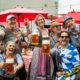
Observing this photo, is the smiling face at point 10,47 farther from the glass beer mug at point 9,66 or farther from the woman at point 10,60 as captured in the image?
the glass beer mug at point 9,66

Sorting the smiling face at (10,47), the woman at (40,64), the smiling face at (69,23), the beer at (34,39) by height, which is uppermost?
the smiling face at (69,23)

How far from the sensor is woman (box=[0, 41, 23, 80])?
5.59m

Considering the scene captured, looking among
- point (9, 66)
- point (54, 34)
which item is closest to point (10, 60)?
point (9, 66)

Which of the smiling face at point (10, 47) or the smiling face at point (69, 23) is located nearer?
the smiling face at point (10, 47)

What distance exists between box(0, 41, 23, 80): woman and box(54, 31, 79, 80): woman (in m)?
0.66

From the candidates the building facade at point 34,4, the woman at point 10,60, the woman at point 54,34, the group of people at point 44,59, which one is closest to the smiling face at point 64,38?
the group of people at point 44,59

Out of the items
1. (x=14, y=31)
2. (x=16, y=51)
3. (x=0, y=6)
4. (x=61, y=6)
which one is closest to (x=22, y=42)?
(x=14, y=31)

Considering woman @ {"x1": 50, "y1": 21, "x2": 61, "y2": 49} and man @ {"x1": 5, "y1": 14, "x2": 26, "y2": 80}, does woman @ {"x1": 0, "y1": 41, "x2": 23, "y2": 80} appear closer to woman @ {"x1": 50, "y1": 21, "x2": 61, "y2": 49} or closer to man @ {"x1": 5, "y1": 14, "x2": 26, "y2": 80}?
man @ {"x1": 5, "y1": 14, "x2": 26, "y2": 80}

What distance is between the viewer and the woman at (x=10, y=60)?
559cm

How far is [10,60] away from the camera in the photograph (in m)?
5.48

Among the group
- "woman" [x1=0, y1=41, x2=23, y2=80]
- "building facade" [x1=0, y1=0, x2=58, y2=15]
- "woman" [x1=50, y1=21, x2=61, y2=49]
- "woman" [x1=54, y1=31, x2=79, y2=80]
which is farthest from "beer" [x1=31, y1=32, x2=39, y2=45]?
"building facade" [x1=0, y1=0, x2=58, y2=15]

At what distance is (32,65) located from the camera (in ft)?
19.6

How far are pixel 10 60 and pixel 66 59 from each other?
95cm

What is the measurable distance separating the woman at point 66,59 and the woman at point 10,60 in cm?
66
